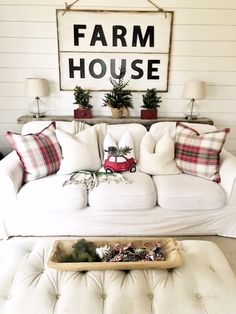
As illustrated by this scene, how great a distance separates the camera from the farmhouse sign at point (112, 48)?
2785 mm

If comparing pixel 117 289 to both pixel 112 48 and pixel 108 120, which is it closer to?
pixel 108 120

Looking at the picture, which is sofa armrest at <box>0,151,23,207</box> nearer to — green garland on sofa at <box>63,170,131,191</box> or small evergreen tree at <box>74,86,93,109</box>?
green garland on sofa at <box>63,170,131,191</box>

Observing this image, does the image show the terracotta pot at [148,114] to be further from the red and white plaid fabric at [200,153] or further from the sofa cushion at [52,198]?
the sofa cushion at [52,198]

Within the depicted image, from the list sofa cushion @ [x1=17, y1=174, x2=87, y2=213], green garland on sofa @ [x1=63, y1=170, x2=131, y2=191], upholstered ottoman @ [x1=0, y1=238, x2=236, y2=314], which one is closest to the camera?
upholstered ottoman @ [x1=0, y1=238, x2=236, y2=314]

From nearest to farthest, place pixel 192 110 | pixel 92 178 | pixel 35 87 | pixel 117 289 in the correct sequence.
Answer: pixel 117 289
pixel 92 178
pixel 35 87
pixel 192 110

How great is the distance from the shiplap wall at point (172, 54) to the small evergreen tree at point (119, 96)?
0.38 ft

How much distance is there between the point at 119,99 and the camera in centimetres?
287

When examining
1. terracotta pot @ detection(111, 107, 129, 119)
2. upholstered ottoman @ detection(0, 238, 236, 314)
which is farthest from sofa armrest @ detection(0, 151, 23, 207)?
terracotta pot @ detection(111, 107, 129, 119)

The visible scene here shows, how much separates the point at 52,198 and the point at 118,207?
509 mm

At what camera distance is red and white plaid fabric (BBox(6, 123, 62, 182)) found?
222cm

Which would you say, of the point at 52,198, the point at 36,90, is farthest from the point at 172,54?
the point at 52,198

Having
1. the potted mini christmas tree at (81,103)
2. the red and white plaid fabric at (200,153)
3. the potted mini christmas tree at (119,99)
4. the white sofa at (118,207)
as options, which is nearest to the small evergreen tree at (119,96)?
the potted mini christmas tree at (119,99)

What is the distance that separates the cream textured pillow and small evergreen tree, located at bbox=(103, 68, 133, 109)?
2.21 ft

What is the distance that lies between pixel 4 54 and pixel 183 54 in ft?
6.39
